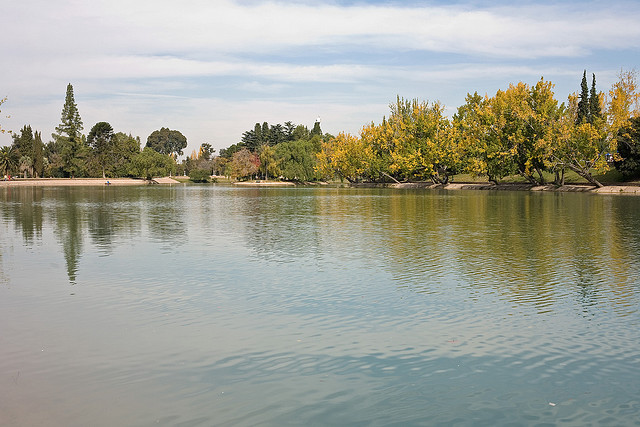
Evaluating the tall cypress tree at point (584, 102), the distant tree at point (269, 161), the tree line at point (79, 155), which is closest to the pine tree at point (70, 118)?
the tree line at point (79, 155)

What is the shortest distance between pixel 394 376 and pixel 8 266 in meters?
14.2

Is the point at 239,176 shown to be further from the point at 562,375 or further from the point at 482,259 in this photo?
the point at 562,375

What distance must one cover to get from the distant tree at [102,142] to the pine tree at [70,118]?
414 cm

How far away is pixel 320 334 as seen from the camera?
1048 cm

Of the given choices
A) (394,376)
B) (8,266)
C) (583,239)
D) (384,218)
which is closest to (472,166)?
(384,218)

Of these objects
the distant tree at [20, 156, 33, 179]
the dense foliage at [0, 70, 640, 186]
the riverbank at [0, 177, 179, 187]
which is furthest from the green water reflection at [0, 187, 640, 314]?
the distant tree at [20, 156, 33, 179]

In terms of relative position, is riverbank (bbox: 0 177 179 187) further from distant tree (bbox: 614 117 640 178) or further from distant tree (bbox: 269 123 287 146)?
distant tree (bbox: 614 117 640 178)

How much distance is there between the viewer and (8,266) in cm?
1800

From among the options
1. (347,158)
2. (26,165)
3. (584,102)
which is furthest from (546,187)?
(26,165)

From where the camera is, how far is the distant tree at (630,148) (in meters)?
70.3

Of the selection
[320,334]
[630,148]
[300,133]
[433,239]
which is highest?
[300,133]

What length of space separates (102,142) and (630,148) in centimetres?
11756

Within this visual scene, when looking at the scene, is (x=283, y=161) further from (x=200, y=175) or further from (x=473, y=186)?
(x=473, y=186)

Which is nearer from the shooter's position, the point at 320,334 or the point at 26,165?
the point at 320,334
